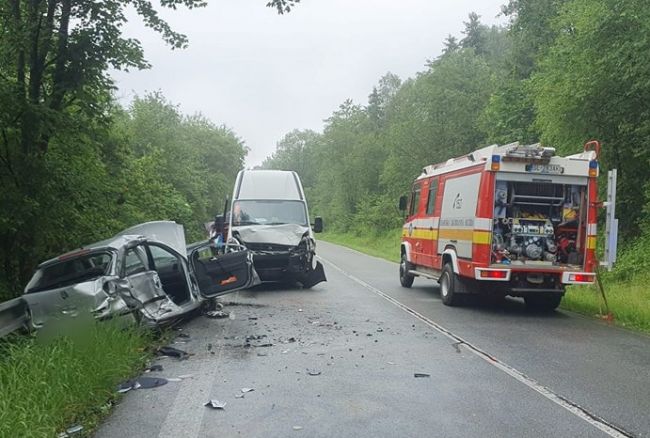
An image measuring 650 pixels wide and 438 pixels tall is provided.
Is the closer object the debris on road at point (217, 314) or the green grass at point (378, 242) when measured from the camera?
the debris on road at point (217, 314)

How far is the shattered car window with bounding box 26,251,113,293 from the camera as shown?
27.7ft

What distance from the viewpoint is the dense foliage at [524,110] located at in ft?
51.6

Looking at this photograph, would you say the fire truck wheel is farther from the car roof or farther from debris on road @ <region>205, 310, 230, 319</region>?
the car roof

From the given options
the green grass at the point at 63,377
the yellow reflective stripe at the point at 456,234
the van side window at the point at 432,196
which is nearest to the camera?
the green grass at the point at 63,377

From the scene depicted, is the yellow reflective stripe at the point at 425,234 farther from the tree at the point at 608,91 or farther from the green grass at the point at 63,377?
the green grass at the point at 63,377

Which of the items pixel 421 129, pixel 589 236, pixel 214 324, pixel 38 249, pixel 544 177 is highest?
pixel 421 129

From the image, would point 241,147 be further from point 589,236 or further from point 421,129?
point 589,236

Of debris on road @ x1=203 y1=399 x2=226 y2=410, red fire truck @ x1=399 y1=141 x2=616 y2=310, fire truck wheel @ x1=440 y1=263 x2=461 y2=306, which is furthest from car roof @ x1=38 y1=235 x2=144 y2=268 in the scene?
fire truck wheel @ x1=440 y1=263 x2=461 y2=306

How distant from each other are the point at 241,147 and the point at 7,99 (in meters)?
48.5

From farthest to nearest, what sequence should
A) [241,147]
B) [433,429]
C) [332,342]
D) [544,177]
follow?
[241,147] < [544,177] < [332,342] < [433,429]

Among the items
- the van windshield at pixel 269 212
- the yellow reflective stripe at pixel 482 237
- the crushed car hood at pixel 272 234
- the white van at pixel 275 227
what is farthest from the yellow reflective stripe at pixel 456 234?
the van windshield at pixel 269 212

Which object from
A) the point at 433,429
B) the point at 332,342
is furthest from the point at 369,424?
the point at 332,342

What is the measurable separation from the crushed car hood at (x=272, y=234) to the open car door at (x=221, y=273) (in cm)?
356

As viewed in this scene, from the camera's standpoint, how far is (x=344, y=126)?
217ft
